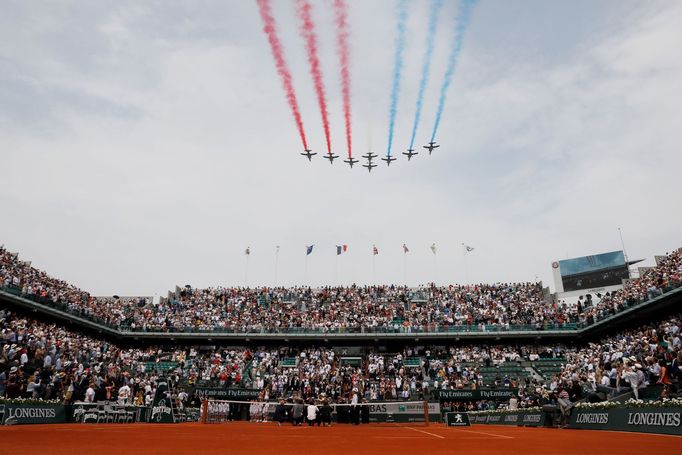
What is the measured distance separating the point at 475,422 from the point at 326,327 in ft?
64.8

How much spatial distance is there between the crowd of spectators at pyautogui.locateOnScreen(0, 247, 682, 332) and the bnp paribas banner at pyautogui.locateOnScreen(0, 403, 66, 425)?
73.0 ft

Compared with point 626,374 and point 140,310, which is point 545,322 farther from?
point 140,310

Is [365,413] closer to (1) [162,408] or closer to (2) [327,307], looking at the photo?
(1) [162,408]

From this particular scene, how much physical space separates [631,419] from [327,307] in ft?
125

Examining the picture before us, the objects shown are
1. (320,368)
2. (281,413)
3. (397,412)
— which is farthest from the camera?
(320,368)

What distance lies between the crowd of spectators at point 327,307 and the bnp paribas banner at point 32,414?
2224 centimetres

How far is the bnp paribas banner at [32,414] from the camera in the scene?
60.6ft

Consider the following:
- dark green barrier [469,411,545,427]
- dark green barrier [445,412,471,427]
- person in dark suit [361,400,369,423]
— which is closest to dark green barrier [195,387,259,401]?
person in dark suit [361,400,369,423]

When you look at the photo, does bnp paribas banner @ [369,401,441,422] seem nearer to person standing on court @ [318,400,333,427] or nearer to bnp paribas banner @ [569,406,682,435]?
person standing on court @ [318,400,333,427]

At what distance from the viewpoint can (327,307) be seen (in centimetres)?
5219

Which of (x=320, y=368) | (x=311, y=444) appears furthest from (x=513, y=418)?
(x=320, y=368)

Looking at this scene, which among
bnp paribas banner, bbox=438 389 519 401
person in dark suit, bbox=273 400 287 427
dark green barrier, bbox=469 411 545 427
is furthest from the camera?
bnp paribas banner, bbox=438 389 519 401

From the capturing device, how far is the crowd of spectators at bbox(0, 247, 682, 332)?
142 feet

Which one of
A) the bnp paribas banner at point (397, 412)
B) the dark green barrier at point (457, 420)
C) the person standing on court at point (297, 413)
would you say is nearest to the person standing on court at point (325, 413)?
the person standing on court at point (297, 413)
